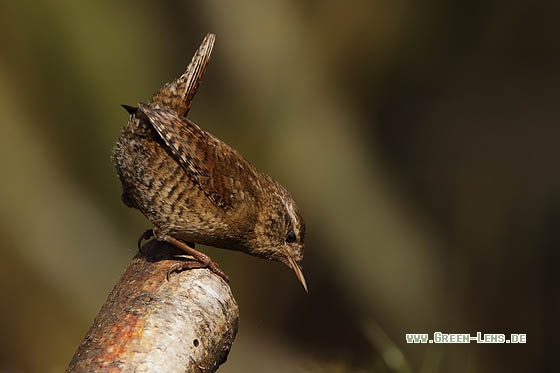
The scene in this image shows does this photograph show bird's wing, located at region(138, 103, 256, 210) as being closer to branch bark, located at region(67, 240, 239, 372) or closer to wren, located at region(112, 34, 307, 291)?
wren, located at region(112, 34, 307, 291)

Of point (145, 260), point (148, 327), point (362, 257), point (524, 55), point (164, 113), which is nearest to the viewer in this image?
point (148, 327)

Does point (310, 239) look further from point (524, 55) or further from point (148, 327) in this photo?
point (148, 327)

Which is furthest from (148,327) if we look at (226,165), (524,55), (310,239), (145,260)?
(524,55)

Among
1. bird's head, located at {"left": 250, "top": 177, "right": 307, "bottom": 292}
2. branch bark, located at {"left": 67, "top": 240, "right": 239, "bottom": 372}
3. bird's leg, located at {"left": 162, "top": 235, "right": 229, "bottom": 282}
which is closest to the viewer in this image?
branch bark, located at {"left": 67, "top": 240, "right": 239, "bottom": 372}

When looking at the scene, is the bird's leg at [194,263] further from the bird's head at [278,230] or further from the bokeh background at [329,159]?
the bokeh background at [329,159]

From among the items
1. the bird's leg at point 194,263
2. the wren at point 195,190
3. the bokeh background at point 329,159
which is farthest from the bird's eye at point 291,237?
the bokeh background at point 329,159

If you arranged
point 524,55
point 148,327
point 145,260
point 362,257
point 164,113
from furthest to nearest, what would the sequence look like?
point 362,257
point 524,55
point 164,113
point 145,260
point 148,327

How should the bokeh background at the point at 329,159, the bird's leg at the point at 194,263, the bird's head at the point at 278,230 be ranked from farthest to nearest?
the bokeh background at the point at 329,159 → the bird's head at the point at 278,230 → the bird's leg at the point at 194,263

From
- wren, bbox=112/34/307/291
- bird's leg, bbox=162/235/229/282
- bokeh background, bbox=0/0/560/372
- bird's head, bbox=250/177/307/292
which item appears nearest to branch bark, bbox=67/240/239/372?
bird's leg, bbox=162/235/229/282

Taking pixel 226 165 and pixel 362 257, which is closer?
pixel 226 165
